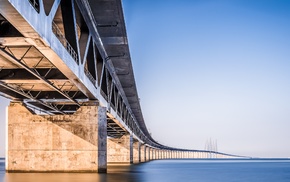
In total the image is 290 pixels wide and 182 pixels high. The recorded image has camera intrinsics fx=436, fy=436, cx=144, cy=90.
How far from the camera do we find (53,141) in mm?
30297

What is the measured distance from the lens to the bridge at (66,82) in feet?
64.6

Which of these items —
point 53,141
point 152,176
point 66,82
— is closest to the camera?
point 66,82

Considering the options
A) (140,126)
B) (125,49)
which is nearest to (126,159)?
(140,126)

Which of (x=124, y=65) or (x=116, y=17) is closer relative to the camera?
(x=116, y=17)

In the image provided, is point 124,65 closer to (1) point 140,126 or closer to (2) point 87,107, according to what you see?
(2) point 87,107

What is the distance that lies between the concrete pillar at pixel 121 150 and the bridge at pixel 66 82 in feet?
109

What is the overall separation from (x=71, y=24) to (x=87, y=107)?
11.8 metres

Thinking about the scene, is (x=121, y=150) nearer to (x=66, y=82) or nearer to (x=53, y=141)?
(x=53, y=141)

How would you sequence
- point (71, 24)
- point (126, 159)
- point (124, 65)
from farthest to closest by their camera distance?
point (126, 159) < point (124, 65) < point (71, 24)

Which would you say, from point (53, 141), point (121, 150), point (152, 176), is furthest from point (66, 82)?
point (121, 150)

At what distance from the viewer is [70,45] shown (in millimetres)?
20844

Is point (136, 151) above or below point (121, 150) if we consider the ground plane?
below

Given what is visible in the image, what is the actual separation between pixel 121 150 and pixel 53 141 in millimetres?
44700

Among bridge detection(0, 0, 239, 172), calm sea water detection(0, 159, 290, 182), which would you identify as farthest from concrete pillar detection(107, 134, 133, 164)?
bridge detection(0, 0, 239, 172)
